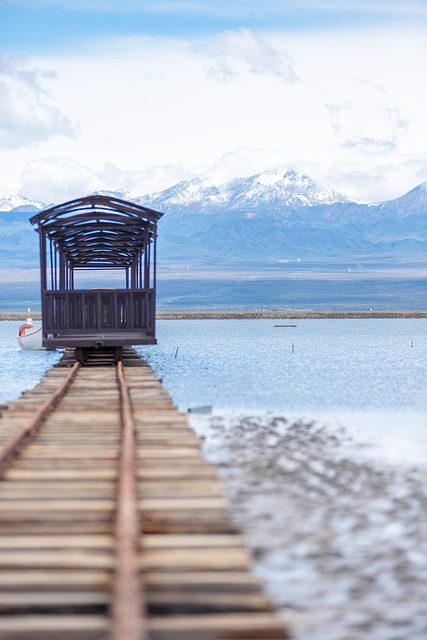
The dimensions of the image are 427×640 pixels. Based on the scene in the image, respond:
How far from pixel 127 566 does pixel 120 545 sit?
0.55 metres

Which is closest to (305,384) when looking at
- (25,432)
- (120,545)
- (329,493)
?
(329,493)

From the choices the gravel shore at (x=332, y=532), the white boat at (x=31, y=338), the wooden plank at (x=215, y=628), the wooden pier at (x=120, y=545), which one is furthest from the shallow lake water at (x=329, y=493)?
the white boat at (x=31, y=338)

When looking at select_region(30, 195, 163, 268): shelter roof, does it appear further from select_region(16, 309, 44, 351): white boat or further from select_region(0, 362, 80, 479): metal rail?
select_region(16, 309, 44, 351): white boat

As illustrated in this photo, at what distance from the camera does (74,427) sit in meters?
14.1

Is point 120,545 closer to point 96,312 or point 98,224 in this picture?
point 98,224

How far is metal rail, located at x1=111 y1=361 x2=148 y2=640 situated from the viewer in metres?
5.11

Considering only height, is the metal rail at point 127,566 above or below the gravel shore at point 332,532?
above

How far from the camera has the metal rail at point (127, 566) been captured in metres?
5.11

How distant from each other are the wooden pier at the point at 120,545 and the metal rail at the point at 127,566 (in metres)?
0.01

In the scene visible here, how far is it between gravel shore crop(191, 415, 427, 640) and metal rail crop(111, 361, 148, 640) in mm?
1461

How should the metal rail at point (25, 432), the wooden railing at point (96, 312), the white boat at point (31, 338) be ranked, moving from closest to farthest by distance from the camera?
the metal rail at point (25, 432)
the wooden railing at point (96, 312)
the white boat at point (31, 338)

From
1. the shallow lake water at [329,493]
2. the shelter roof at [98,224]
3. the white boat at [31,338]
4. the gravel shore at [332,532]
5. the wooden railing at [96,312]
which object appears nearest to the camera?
the gravel shore at [332,532]

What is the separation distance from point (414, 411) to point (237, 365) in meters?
20.6

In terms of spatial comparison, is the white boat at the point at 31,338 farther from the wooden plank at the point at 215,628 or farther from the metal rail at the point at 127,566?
the wooden plank at the point at 215,628
